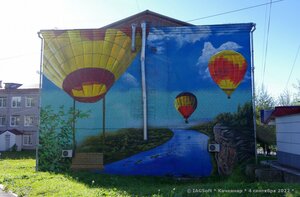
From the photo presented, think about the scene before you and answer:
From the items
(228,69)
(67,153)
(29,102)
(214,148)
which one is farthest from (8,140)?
(228,69)

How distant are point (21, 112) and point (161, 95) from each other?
39.4 metres

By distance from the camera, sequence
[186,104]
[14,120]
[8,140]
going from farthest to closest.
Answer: [14,120] < [8,140] < [186,104]

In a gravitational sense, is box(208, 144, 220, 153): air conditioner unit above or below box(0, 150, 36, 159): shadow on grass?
above

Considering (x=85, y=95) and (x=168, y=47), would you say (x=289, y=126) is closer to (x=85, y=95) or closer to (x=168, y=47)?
(x=168, y=47)

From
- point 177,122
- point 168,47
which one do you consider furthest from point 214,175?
point 168,47

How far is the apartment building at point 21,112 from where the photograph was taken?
160 ft

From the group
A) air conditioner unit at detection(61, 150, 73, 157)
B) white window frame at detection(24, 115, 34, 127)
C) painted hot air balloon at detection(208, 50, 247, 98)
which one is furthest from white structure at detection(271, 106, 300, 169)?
white window frame at detection(24, 115, 34, 127)

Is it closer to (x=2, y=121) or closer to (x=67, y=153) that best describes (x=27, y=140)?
(x=2, y=121)

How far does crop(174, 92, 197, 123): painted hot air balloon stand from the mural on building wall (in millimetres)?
43

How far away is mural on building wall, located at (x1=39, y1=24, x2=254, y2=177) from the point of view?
14.5 metres

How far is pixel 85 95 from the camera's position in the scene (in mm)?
15352

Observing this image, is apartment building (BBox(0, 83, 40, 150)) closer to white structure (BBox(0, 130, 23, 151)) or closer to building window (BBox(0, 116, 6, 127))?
building window (BBox(0, 116, 6, 127))

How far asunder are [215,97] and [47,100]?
7514mm

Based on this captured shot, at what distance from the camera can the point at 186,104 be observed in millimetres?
14789
